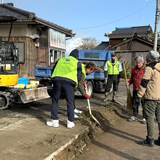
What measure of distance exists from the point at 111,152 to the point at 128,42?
84.1ft

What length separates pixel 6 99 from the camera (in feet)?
21.2

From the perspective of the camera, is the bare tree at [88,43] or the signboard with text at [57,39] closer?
the signboard with text at [57,39]

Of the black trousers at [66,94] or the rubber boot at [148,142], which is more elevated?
the black trousers at [66,94]

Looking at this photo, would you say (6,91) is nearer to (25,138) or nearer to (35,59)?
(25,138)

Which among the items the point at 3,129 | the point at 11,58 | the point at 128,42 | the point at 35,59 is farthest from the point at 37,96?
the point at 128,42

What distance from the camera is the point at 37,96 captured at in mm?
6930

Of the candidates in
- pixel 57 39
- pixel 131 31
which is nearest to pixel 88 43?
pixel 131 31

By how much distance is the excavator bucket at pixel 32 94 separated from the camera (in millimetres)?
6359

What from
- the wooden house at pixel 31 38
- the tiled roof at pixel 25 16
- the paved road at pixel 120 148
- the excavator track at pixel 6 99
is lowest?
the paved road at pixel 120 148

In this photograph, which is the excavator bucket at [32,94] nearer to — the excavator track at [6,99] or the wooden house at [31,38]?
Result: the excavator track at [6,99]

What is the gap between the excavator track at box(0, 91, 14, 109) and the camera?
6.46 m

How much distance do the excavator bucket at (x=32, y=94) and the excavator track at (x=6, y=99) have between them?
48 centimetres

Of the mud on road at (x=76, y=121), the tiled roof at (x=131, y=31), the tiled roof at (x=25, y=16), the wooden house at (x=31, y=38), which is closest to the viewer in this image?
the mud on road at (x=76, y=121)

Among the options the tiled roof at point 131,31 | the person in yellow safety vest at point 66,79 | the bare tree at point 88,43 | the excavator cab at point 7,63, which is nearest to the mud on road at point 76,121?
the person in yellow safety vest at point 66,79
